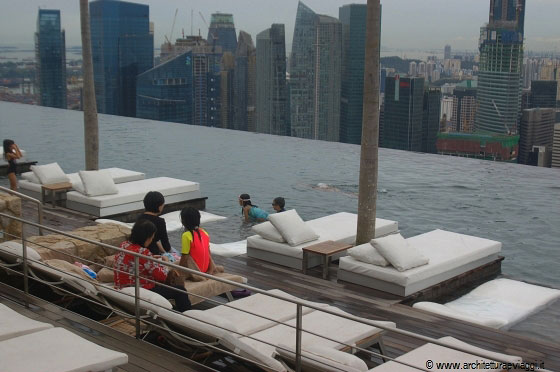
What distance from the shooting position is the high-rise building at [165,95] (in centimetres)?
5651

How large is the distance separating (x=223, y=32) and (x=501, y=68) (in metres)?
39.5

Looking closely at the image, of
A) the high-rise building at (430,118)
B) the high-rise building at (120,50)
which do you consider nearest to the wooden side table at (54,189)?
the high-rise building at (430,118)

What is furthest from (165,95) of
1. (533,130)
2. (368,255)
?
(368,255)

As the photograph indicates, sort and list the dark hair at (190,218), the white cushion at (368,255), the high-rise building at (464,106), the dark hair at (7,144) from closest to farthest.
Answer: the dark hair at (190,218), the white cushion at (368,255), the dark hair at (7,144), the high-rise building at (464,106)

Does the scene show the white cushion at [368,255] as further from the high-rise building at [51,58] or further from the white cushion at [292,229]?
the high-rise building at [51,58]

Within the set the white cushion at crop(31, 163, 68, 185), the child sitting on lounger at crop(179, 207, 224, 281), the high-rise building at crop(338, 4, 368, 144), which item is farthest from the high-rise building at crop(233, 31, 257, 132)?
the child sitting on lounger at crop(179, 207, 224, 281)

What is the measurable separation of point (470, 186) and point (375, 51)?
6.68 m

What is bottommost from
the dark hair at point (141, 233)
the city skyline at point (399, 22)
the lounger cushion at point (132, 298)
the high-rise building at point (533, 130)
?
the high-rise building at point (533, 130)

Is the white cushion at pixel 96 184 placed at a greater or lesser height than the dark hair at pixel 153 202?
lesser

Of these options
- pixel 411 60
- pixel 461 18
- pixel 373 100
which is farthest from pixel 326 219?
pixel 461 18

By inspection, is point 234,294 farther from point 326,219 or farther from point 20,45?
point 20,45

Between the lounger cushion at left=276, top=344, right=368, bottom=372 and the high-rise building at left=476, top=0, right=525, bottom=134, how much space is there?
105ft

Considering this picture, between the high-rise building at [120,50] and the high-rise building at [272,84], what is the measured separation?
34.6 ft

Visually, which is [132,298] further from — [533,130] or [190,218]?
[533,130]
